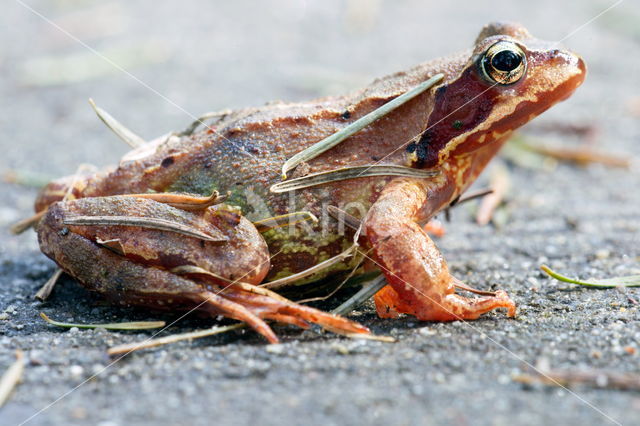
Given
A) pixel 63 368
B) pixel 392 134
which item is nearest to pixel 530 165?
pixel 392 134

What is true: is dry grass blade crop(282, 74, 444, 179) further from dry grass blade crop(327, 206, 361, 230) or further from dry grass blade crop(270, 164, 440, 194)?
dry grass blade crop(327, 206, 361, 230)

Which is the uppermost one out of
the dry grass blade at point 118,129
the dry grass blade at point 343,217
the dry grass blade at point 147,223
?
the dry grass blade at point 118,129

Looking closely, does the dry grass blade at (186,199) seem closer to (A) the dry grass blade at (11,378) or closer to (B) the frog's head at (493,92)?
(A) the dry grass blade at (11,378)

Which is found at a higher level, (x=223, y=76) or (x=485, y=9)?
(x=485, y=9)

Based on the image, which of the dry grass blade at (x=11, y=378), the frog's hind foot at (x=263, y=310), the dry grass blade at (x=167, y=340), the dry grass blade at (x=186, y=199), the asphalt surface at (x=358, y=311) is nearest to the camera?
the asphalt surface at (x=358, y=311)

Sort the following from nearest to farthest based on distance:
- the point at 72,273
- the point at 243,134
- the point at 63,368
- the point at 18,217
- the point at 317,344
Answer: the point at 63,368, the point at 317,344, the point at 72,273, the point at 243,134, the point at 18,217

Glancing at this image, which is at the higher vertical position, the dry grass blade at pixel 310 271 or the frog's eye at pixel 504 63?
the frog's eye at pixel 504 63

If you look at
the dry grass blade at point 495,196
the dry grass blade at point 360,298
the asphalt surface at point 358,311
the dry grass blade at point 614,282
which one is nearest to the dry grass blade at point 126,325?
the asphalt surface at point 358,311

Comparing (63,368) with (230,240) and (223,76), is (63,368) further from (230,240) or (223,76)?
(223,76)

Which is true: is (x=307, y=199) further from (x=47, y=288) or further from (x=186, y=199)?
(x=47, y=288)
